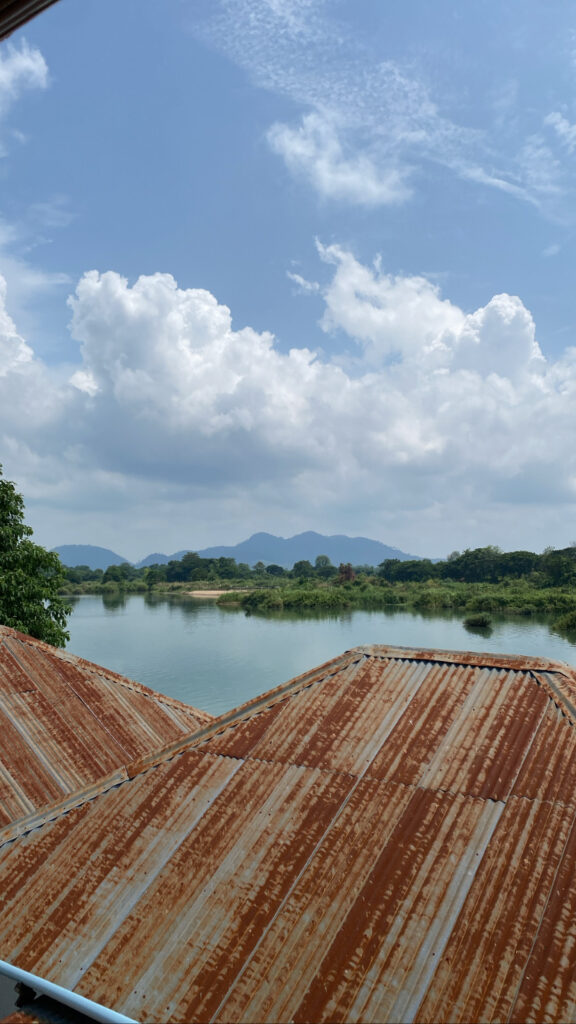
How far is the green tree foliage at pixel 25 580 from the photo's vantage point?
15523mm

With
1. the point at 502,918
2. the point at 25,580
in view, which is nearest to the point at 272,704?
the point at 502,918

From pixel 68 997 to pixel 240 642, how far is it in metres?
35.3

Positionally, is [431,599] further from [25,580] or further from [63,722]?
[63,722]

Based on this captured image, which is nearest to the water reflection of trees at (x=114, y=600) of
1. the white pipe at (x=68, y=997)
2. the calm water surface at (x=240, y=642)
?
the calm water surface at (x=240, y=642)

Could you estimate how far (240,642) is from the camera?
38156 mm

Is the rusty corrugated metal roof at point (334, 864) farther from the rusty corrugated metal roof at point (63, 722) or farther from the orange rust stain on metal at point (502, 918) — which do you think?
the rusty corrugated metal roof at point (63, 722)

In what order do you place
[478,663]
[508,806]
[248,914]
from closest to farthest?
[248,914] < [508,806] < [478,663]

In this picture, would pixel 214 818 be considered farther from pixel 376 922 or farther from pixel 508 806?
pixel 508 806

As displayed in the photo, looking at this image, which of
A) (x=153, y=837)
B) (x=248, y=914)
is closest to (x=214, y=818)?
(x=153, y=837)

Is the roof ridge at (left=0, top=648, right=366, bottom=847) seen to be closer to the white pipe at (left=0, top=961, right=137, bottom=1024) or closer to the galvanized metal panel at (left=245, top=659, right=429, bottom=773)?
the galvanized metal panel at (left=245, top=659, right=429, bottom=773)

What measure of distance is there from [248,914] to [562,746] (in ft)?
7.90

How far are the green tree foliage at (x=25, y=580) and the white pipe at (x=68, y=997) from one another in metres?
12.8

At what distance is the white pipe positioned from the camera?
3.18m

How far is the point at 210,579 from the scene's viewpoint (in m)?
86.4
